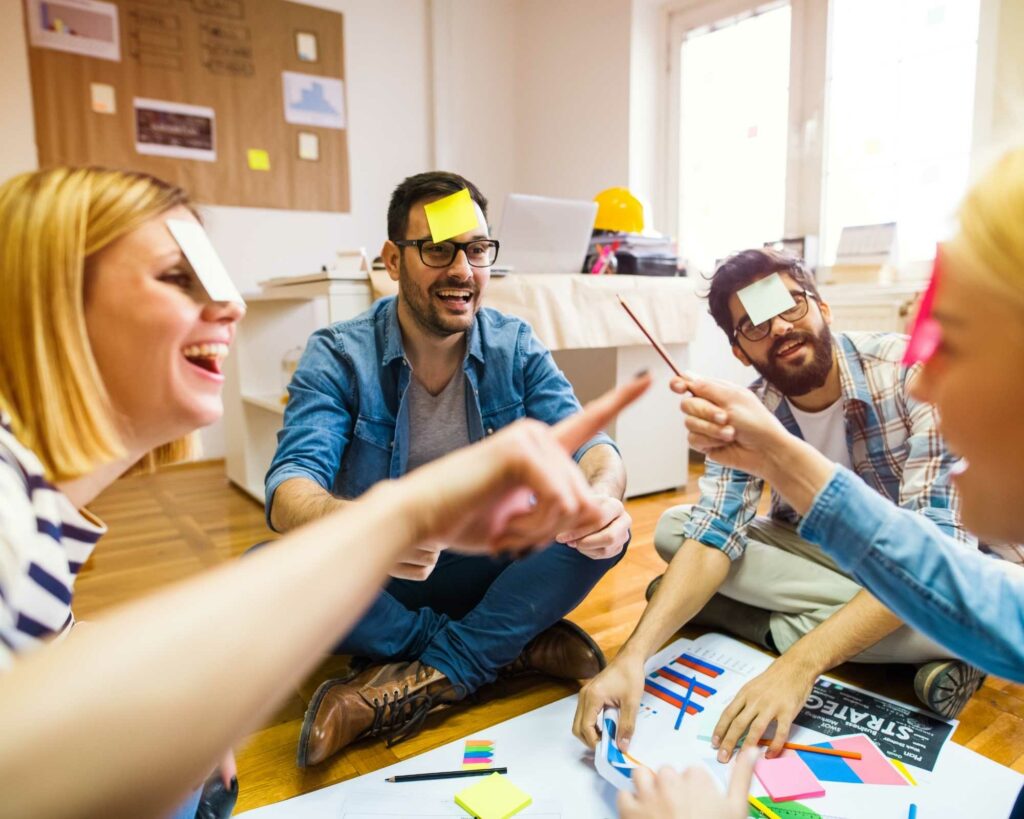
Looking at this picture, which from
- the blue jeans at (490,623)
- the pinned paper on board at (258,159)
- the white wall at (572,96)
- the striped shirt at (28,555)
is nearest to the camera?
the striped shirt at (28,555)

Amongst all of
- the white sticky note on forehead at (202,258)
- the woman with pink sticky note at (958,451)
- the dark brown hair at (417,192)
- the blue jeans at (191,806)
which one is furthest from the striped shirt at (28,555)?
the dark brown hair at (417,192)

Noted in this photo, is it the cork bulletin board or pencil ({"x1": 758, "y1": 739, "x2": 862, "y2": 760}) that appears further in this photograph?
the cork bulletin board

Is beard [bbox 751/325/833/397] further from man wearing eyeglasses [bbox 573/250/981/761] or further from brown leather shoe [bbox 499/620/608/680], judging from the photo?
brown leather shoe [bbox 499/620/608/680]

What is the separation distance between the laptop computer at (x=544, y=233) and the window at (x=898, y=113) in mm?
1481

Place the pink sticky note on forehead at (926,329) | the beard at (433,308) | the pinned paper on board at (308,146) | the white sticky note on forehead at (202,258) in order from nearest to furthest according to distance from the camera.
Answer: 1. the pink sticky note on forehead at (926,329)
2. the white sticky note on forehead at (202,258)
3. the beard at (433,308)
4. the pinned paper on board at (308,146)

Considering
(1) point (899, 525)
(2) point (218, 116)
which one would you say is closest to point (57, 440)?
(1) point (899, 525)

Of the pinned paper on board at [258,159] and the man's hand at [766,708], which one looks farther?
the pinned paper on board at [258,159]

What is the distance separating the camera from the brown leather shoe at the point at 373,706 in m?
1.13

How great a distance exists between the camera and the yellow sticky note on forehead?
57.7 inches

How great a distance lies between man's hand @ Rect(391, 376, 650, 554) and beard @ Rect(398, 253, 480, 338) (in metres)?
0.99

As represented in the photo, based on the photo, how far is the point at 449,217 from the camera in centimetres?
147

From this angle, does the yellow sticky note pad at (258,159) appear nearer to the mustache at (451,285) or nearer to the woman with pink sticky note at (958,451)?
the mustache at (451,285)

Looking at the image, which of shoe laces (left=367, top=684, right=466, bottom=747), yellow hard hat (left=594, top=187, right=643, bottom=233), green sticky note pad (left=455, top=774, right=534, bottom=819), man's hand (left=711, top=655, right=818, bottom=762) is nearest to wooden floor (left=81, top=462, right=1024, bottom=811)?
shoe laces (left=367, top=684, right=466, bottom=747)

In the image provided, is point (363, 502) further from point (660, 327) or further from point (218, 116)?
point (218, 116)
